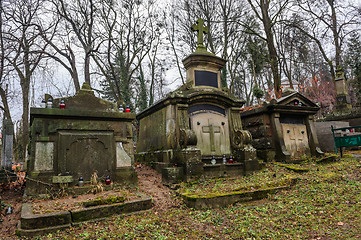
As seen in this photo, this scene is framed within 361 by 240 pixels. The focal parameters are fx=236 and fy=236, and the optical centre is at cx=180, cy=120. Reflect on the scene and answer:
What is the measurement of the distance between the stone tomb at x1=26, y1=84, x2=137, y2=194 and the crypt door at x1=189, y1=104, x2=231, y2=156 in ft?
7.75

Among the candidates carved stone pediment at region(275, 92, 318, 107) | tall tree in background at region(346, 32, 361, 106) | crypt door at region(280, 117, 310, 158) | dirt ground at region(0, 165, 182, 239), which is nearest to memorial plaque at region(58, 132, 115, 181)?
dirt ground at region(0, 165, 182, 239)

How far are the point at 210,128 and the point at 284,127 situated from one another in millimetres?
3482

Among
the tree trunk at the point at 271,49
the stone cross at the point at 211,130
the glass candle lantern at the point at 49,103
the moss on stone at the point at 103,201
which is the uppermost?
the tree trunk at the point at 271,49

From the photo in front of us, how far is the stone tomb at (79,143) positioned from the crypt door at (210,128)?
93.0 inches

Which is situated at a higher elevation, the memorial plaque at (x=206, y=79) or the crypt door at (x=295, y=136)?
the memorial plaque at (x=206, y=79)

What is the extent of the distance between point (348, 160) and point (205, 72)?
6.26m

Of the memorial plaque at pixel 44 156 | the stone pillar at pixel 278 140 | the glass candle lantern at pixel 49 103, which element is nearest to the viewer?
the memorial plaque at pixel 44 156

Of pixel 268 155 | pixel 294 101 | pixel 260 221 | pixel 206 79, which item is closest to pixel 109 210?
pixel 260 221

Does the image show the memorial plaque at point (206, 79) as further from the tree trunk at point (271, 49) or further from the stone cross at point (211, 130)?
the tree trunk at point (271, 49)

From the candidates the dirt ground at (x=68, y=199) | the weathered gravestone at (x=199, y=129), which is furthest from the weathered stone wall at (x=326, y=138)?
the dirt ground at (x=68, y=199)

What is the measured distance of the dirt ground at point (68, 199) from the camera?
420 centimetres

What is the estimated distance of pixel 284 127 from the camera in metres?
9.59

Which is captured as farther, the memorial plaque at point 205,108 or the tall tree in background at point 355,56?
the tall tree in background at point 355,56

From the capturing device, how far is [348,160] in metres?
8.82
